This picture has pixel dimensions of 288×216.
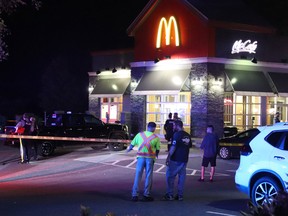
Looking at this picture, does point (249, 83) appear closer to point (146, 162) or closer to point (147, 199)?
point (146, 162)

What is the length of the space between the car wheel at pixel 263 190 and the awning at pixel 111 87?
72.9ft

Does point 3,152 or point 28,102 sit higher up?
point 28,102

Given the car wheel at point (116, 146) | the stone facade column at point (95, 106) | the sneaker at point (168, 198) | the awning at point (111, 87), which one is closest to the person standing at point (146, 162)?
the sneaker at point (168, 198)

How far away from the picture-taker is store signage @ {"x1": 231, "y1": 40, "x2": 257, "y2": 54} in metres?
26.5

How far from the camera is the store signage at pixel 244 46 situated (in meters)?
26.5

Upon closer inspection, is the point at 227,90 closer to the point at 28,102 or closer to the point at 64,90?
the point at 64,90

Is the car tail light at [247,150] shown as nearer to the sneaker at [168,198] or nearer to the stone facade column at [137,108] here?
the sneaker at [168,198]

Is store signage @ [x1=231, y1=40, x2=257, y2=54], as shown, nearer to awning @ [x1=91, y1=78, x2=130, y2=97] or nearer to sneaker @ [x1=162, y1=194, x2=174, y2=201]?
awning @ [x1=91, y1=78, x2=130, y2=97]

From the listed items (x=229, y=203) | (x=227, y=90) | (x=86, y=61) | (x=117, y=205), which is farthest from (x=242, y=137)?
(x=86, y=61)

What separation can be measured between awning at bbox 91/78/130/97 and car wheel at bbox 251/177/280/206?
22.2m

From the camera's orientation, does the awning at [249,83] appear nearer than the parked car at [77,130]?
No

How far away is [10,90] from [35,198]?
155 feet

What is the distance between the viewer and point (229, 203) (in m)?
10.6

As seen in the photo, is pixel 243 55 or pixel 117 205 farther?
pixel 243 55
